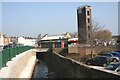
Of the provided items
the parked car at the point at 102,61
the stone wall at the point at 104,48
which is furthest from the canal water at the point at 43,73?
the stone wall at the point at 104,48

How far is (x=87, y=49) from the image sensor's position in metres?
37.5

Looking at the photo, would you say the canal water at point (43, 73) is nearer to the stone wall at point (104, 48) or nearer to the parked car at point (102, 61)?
the parked car at point (102, 61)

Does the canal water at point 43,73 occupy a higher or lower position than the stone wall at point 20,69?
lower

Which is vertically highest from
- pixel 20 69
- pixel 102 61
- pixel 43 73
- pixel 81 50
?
pixel 81 50

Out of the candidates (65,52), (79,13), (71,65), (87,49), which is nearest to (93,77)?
(71,65)

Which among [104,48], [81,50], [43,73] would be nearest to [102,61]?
[43,73]

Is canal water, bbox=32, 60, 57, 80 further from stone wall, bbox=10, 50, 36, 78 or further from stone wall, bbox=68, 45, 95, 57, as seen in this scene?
stone wall, bbox=68, 45, 95, 57

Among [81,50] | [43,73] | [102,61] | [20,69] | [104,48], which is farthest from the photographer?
[104,48]

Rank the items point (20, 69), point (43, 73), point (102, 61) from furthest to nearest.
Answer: point (43, 73)
point (102, 61)
point (20, 69)

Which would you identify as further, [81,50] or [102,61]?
[81,50]

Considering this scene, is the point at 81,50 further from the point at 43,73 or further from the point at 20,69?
the point at 20,69

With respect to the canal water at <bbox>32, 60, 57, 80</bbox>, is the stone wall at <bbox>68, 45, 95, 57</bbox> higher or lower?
higher

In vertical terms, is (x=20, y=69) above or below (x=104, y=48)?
below

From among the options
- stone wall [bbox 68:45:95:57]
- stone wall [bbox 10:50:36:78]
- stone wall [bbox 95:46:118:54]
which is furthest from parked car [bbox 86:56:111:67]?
stone wall [bbox 95:46:118:54]
